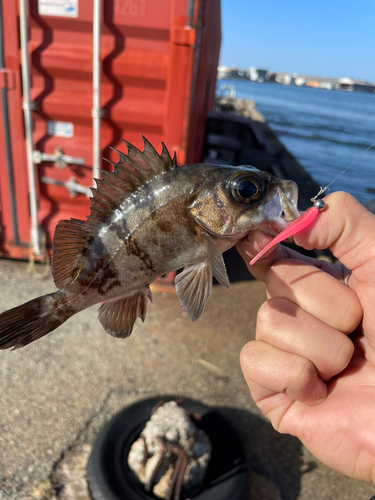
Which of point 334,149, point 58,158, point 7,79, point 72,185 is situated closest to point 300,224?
point 72,185

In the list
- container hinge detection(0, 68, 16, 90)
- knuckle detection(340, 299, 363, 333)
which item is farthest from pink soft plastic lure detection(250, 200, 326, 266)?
container hinge detection(0, 68, 16, 90)

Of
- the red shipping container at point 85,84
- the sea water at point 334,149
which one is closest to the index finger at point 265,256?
the red shipping container at point 85,84

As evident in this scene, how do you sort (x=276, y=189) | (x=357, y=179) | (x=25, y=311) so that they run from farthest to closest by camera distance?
(x=357, y=179) → (x=276, y=189) → (x=25, y=311)

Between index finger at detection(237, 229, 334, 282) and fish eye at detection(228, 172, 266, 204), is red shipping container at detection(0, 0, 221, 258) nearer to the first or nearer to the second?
index finger at detection(237, 229, 334, 282)

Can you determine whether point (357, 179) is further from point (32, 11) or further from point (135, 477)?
point (135, 477)

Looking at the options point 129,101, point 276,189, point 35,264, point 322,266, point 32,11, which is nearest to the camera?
point 276,189

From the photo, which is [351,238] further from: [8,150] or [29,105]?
[8,150]

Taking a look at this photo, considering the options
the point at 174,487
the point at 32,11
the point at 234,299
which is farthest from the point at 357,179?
the point at 174,487

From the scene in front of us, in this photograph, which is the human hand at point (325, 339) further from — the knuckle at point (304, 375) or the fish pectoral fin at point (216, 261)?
the fish pectoral fin at point (216, 261)
